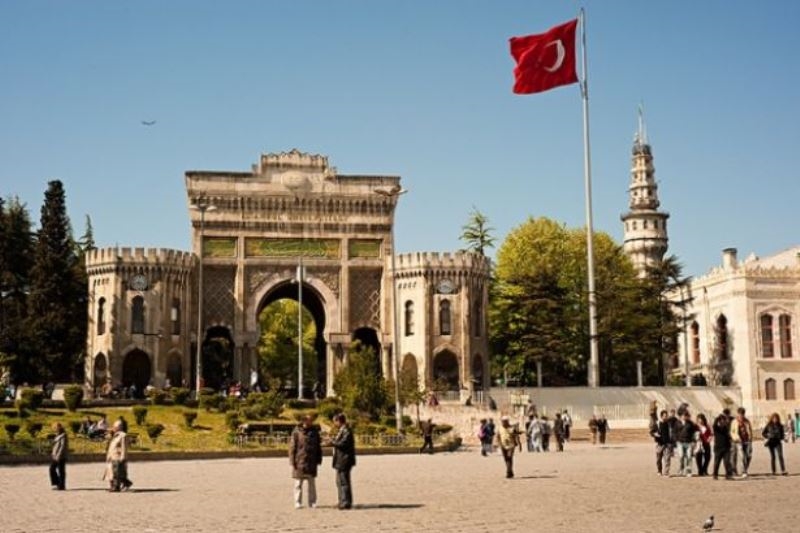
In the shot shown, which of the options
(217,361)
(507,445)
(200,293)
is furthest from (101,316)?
(507,445)

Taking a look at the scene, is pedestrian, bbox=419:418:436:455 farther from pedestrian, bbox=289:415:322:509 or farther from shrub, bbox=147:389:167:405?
pedestrian, bbox=289:415:322:509

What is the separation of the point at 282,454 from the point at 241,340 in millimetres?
23723

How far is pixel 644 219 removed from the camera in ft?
347

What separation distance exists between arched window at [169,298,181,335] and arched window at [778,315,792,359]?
118 ft

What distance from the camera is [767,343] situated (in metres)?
66.1

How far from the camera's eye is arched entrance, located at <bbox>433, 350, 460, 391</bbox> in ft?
189

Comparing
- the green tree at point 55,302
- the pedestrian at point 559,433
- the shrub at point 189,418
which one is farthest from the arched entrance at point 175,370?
the pedestrian at point 559,433

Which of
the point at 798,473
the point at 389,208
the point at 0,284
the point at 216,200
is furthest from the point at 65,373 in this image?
the point at 798,473

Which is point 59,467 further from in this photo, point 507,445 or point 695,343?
point 695,343

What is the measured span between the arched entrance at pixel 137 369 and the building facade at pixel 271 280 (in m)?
0.05

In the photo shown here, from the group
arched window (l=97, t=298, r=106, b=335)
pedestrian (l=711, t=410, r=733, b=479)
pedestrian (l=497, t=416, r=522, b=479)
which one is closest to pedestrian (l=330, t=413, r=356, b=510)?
pedestrian (l=497, t=416, r=522, b=479)

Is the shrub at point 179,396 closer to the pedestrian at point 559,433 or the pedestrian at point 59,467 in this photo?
the pedestrian at point 559,433

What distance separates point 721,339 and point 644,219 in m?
37.4

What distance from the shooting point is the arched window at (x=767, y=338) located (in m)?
65.9
